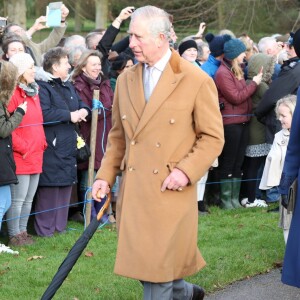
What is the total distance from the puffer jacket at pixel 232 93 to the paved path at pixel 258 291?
368 cm

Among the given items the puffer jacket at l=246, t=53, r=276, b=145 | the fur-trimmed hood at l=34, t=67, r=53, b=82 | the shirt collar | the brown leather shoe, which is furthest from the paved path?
the puffer jacket at l=246, t=53, r=276, b=145

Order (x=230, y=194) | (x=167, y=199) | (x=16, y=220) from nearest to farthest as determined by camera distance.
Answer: (x=167, y=199) → (x=16, y=220) → (x=230, y=194)

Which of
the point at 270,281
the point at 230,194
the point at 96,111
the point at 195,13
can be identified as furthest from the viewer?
the point at 195,13

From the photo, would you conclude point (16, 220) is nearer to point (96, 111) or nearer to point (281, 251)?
point (96, 111)

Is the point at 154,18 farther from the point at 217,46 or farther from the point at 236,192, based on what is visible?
the point at 236,192

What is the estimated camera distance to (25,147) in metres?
8.94

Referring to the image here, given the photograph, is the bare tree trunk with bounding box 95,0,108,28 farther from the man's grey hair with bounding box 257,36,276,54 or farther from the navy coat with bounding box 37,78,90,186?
the navy coat with bounding box 37,78,90,186

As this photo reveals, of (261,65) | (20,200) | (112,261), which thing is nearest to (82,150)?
(20,200)

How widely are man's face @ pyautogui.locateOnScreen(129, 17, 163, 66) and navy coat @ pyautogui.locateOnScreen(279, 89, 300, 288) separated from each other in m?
1.03

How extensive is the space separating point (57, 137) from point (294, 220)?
13.6 ft

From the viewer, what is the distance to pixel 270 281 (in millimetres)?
7738

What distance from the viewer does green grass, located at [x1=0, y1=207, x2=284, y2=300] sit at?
23.6 feet

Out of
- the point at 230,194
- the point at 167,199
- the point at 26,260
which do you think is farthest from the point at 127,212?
the point at 230,194

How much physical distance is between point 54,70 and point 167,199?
4.24 metres
